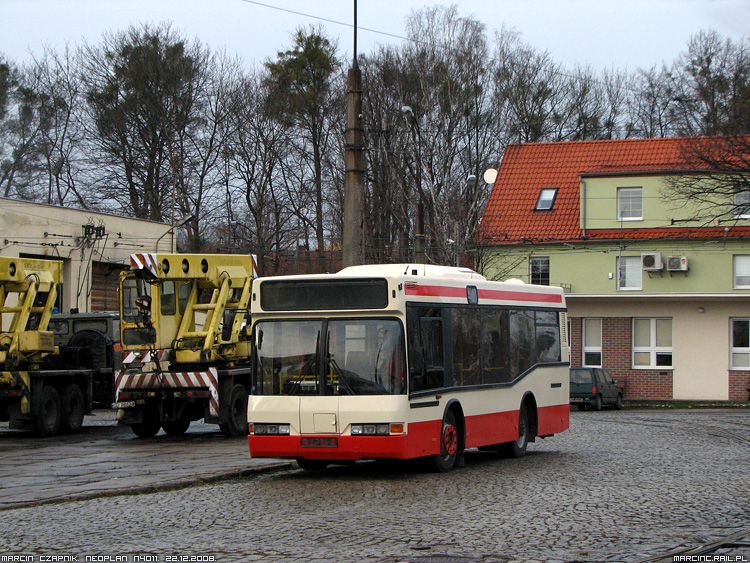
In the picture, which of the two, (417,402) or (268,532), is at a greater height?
(417,402)

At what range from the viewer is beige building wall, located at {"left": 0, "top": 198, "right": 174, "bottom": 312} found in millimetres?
37375

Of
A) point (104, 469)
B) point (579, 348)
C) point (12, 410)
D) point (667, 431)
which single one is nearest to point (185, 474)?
point (104, 469)

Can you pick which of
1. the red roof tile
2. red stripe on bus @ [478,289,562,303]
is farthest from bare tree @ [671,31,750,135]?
red stripe on bus @ [478,289,562,303]

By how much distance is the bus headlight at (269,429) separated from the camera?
41.6ft

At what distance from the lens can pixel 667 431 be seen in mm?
22141

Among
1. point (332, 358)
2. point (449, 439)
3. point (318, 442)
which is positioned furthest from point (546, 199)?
point (318, 442)

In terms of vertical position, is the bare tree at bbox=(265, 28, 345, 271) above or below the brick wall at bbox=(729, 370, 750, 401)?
above

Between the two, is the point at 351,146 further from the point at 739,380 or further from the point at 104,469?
the point at 739,380

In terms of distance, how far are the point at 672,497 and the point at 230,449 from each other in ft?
27.2

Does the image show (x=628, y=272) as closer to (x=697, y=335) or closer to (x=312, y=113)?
(x=697, y=335)

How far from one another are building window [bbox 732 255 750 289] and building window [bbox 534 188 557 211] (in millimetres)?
7728

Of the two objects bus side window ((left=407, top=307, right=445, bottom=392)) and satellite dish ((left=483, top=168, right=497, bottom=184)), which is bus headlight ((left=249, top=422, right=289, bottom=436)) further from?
satellite dish ((left=483, top=168, right=497, bottom=184))

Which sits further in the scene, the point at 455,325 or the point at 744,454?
the point at 744,454

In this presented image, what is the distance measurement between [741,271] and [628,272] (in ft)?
13.5
